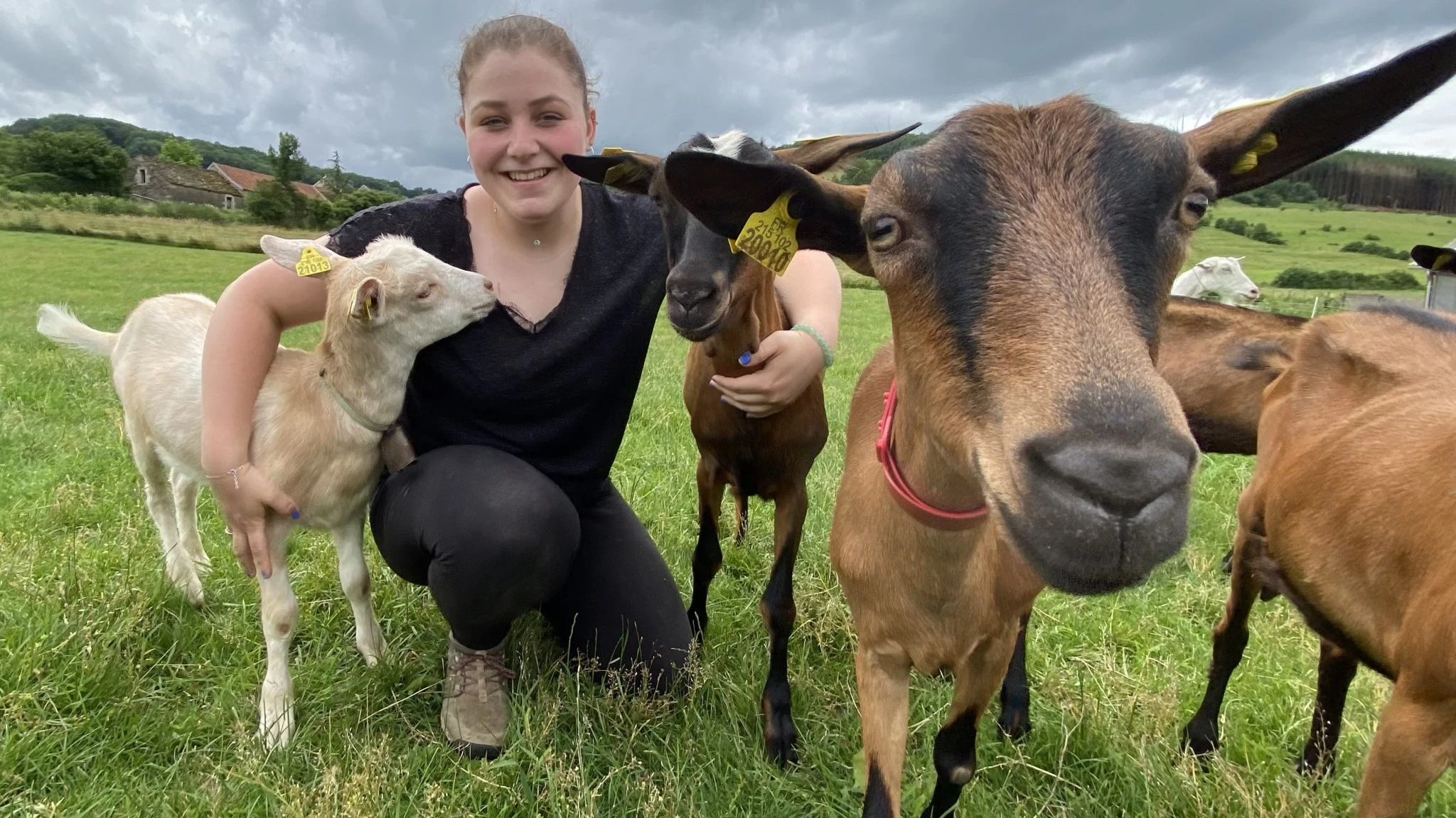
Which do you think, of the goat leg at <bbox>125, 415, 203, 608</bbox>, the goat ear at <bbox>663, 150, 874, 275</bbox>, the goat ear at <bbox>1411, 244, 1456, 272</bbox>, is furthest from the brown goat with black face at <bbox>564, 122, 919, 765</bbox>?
the goat ear at <bbox>1411, 244, 1456, 272</bbox>

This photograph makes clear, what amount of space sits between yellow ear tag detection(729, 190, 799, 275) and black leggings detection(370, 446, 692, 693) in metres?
1.17

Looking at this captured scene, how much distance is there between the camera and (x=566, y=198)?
2.81 meters

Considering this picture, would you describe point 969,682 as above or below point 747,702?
above

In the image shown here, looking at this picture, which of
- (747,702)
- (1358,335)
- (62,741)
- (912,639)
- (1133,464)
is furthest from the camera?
(1358,335)

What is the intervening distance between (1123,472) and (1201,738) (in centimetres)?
236

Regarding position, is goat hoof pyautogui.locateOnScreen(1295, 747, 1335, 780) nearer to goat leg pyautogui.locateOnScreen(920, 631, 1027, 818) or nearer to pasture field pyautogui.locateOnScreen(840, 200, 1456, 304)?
goat leg pyautogui.locateOnScreen(920, 631, 1027, 818)

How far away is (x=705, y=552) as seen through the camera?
3.56m

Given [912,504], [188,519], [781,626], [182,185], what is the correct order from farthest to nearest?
[182,185] → [188,519] → [781,626] → [912,504]

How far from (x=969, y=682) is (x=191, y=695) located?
99.6 inches

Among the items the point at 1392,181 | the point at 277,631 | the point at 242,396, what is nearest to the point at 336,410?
the point at 242,396

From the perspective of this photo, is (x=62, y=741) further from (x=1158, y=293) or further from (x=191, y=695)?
(x=1158, y=293)

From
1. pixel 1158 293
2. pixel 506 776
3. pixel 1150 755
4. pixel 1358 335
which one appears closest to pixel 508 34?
pixel 1158 293

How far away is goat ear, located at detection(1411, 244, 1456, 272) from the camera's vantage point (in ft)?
10.5

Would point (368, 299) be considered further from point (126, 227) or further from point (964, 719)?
point (126, 227)
